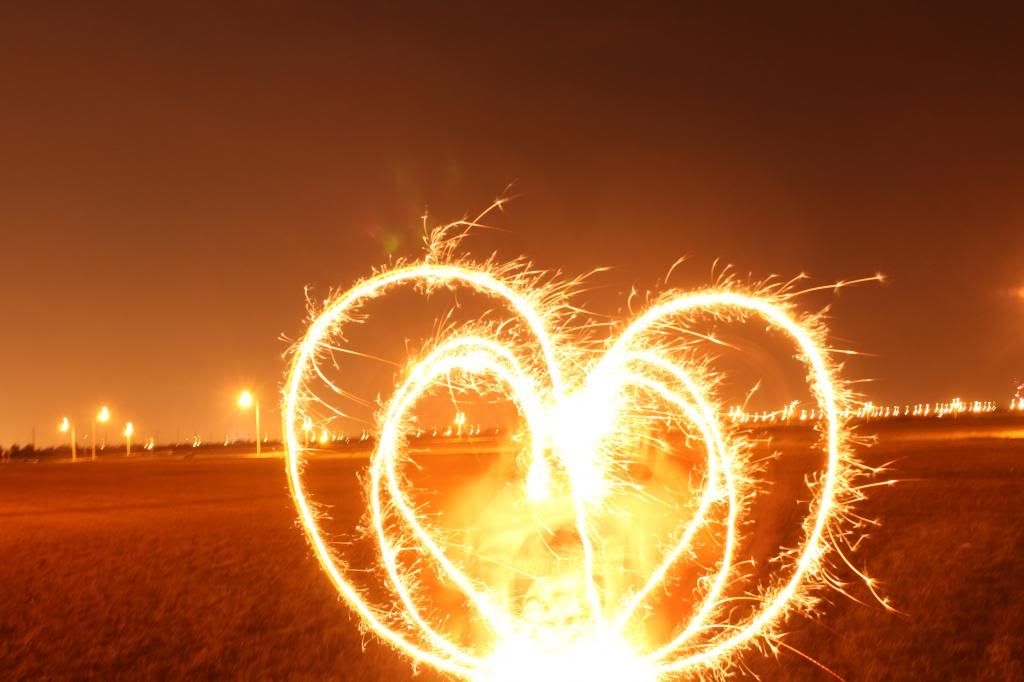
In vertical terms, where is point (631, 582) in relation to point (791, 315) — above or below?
below

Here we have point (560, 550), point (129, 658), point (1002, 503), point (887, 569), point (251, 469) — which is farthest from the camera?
point (251, 469)

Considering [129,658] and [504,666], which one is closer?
[504,666]

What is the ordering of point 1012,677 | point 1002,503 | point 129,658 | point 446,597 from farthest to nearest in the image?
point 1002,503
point 446,597
point 129,658
point 1012,677

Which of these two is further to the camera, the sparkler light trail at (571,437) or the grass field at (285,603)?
the grass field at (285,603)

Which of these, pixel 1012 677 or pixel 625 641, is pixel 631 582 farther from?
pixel 1012 677

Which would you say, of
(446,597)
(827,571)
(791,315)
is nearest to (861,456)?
(827,571)

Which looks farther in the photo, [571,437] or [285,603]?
[285,603]

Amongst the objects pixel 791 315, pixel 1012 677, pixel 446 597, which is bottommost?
pixel 1012 677

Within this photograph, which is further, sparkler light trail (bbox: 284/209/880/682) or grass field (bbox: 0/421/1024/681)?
grass field (bbox: 0/421/1024/681)
